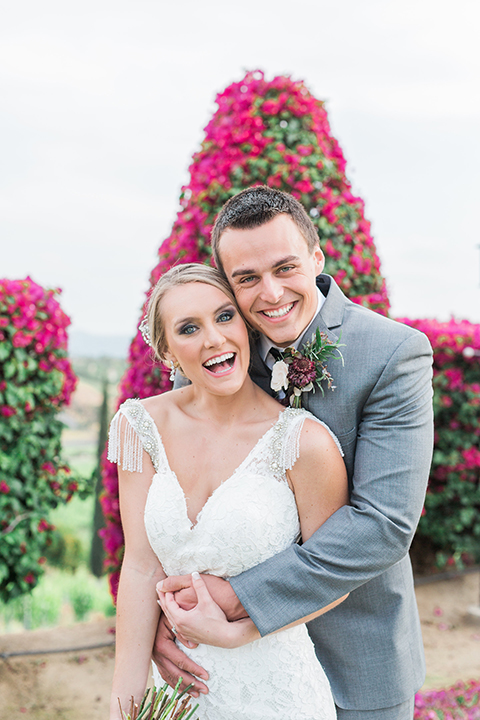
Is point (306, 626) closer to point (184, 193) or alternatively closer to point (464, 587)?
point (184, 193)

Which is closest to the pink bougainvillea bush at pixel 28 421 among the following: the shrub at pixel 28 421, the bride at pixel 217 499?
the shrub at pixel 28 421

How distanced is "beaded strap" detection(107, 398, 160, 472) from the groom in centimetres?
49

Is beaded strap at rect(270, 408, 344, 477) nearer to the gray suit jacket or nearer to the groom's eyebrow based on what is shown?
the gray suit jacket

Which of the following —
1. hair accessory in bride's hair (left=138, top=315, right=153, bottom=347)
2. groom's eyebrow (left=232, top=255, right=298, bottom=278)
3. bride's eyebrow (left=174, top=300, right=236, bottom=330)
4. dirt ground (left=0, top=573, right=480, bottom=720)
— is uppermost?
groom's eyebrow (left=232, top=255, right=298, bottom=278)

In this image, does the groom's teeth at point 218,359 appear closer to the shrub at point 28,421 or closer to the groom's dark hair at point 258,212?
the groom's dark hair at point 258,212

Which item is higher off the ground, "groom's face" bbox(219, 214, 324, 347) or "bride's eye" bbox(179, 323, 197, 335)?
"groom's face" bbox(219, 214, 324, 347)

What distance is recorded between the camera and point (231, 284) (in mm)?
2479

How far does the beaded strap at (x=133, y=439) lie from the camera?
242 cm

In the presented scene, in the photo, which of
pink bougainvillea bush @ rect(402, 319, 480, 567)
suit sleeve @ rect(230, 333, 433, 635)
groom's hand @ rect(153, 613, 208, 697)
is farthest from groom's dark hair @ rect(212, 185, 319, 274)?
pink bougainvillea bush @ rect(402, 319, 480, 567)

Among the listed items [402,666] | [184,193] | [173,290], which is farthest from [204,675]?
[184,193]

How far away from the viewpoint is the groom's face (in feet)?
7.85

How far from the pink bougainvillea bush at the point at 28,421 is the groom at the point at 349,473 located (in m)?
2.58

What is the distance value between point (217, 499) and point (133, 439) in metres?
0.46

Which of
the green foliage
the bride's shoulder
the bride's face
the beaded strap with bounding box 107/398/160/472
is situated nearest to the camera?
the bride's shoulder
